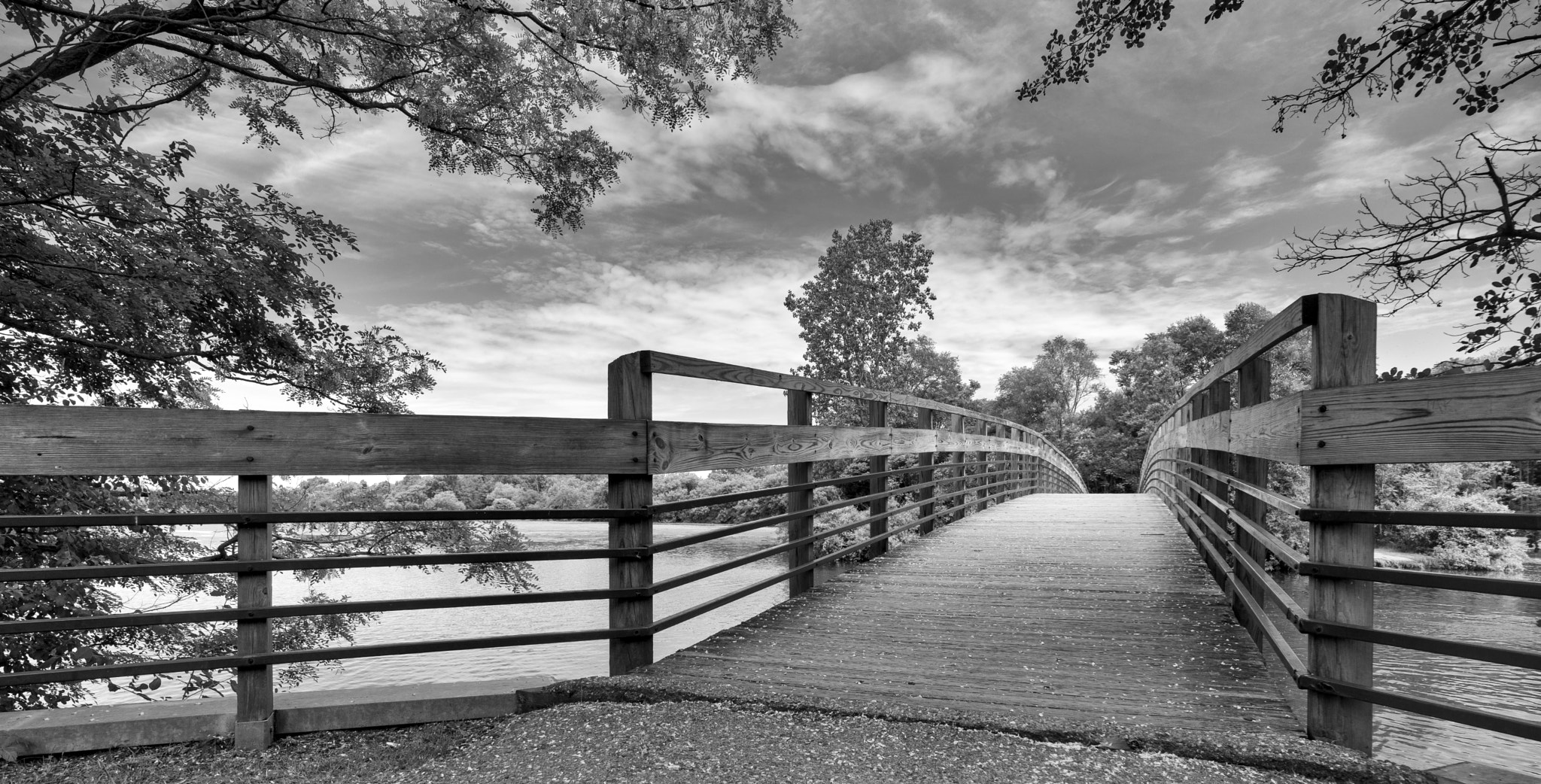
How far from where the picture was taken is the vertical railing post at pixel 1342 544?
264 centimetres

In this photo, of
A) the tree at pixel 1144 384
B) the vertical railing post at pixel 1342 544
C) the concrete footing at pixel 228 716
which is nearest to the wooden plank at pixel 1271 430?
the vertical railing post at pixel 1342 544

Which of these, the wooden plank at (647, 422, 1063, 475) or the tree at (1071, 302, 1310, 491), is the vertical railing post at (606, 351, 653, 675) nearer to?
the wooden plank at (647, 422, 1063, 475)

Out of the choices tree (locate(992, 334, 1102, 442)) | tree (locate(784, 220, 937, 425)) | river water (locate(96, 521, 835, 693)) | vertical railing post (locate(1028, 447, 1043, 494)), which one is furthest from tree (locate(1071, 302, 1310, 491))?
river water (locate(96, 521, 835, 693))

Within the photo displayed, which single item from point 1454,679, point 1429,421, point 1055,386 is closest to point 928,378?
point 1055,386

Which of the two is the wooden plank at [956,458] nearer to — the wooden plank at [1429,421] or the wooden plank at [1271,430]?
the wooden plank at [1271,430]

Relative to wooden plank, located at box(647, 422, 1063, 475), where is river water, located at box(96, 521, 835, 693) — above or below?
below

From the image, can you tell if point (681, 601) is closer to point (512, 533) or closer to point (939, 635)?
point (512, 533)

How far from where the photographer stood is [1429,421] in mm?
2410

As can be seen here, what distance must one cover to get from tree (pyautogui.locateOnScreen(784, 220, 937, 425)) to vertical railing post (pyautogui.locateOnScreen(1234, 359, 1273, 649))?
25.3 metres

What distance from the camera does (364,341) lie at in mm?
7984

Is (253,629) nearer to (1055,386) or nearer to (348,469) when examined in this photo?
(348,469)

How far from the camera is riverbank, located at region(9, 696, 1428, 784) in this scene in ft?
8.04

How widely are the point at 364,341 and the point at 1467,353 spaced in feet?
31.7

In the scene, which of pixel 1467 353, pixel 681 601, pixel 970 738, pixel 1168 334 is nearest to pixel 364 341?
pixel 970 738
